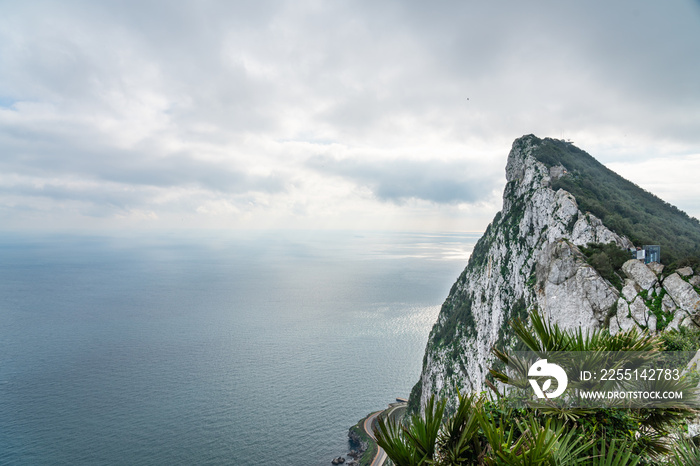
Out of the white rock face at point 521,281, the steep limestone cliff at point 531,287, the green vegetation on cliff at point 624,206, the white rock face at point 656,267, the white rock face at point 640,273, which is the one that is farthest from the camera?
the green vegetation on cliff at point 624,206

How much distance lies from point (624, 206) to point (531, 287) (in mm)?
19721

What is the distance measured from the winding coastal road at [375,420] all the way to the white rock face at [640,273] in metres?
30.0

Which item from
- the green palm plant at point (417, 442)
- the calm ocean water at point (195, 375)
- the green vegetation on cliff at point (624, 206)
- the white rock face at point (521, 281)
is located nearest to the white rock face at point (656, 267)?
the green vegetation on cliff at point (624, 206)

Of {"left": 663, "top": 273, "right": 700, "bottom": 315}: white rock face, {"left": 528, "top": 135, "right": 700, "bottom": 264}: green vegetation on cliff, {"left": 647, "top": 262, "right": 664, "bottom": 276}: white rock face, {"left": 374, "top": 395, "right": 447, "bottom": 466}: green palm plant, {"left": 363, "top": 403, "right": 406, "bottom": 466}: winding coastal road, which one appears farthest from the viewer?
{"left": 363, "top": 403, "right": 406, "bottom": 466}: winding coastal road

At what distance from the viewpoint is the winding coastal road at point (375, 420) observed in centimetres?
4572

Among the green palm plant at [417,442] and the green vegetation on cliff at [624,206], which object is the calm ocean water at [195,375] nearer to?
the green vegetation on cliff at [624,206]

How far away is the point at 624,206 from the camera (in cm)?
4569

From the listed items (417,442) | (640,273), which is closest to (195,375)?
(640,273)

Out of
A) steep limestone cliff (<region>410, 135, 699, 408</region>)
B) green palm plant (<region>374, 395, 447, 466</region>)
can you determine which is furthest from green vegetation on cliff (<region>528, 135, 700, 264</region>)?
green palm plant (<region>374, 395, 447, 466</region>)

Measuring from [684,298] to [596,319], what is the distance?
562cm

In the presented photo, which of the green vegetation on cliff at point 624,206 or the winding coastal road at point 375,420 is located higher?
the green vegetation on cliff at point 624,206

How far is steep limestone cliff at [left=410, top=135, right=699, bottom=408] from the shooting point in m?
28.0

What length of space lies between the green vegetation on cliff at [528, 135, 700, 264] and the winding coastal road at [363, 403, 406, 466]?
111 ft

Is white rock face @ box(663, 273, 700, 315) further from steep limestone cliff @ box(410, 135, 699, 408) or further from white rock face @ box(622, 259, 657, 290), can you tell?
white rock face @ box(622, 259, 657, 290)
